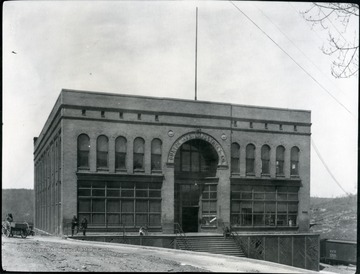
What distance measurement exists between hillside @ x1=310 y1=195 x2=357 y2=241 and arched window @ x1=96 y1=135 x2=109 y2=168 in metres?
29.8

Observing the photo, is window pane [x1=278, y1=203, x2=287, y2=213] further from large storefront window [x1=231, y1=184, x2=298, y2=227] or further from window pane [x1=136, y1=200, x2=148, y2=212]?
window pane [x1=136, y1=200, x2=148, y2=212]

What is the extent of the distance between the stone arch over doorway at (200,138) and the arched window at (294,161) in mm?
5973

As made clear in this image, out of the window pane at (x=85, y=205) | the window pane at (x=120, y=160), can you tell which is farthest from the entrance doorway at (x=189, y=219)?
the window pane at (x=85, y=205)

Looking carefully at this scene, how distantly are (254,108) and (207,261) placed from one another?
68.7 feet

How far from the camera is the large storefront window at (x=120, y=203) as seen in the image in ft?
104

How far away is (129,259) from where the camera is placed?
57.3 ft

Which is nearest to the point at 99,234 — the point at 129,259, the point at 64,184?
the point at 64,184

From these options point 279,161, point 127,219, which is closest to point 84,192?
point 127,219

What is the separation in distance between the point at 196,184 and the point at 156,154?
465cm

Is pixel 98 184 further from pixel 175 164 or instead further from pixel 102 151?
pixel 175 164

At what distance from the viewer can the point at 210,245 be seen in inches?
1268

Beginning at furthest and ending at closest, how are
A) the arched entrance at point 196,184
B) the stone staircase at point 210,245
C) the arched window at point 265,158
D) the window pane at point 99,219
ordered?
1. the arched window at point 265,158
2. the arched entrance at point 196,184
3. the window pane at point 99,219
4. the stone staircase at point 210,245

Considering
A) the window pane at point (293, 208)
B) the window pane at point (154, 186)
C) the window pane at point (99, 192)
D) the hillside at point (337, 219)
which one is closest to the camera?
the window pane at point (99, 192)

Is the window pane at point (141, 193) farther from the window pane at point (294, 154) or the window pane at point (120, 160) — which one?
the window pane at point (294, 154)
